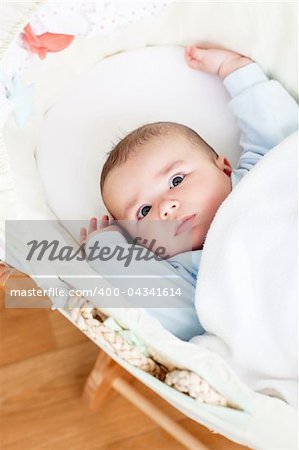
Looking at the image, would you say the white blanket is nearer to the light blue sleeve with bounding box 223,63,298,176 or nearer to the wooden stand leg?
the light blue sleeve with bounding box 223,63,298,176

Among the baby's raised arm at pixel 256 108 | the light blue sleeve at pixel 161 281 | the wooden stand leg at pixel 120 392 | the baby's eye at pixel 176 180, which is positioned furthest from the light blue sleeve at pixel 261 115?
the wooden stand leg at pixel 120 392

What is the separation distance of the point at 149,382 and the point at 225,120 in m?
0.52

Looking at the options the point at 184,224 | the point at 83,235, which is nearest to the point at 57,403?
the point at 83,235

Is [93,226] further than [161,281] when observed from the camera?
Yes

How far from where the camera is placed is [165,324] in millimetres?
931

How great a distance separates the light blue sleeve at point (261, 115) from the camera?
3.46 ft

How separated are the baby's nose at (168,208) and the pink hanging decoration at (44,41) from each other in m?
0.29

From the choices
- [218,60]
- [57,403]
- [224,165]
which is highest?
[218,60]

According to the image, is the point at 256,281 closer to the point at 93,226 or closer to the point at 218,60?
the point at 93,226

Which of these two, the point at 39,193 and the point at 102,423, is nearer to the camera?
the point at 39,193

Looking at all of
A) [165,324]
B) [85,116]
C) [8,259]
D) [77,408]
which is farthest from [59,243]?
[77,408]

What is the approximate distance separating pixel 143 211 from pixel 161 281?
0.13 m

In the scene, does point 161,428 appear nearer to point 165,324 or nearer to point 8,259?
point 165,324

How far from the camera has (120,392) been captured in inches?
50.0
